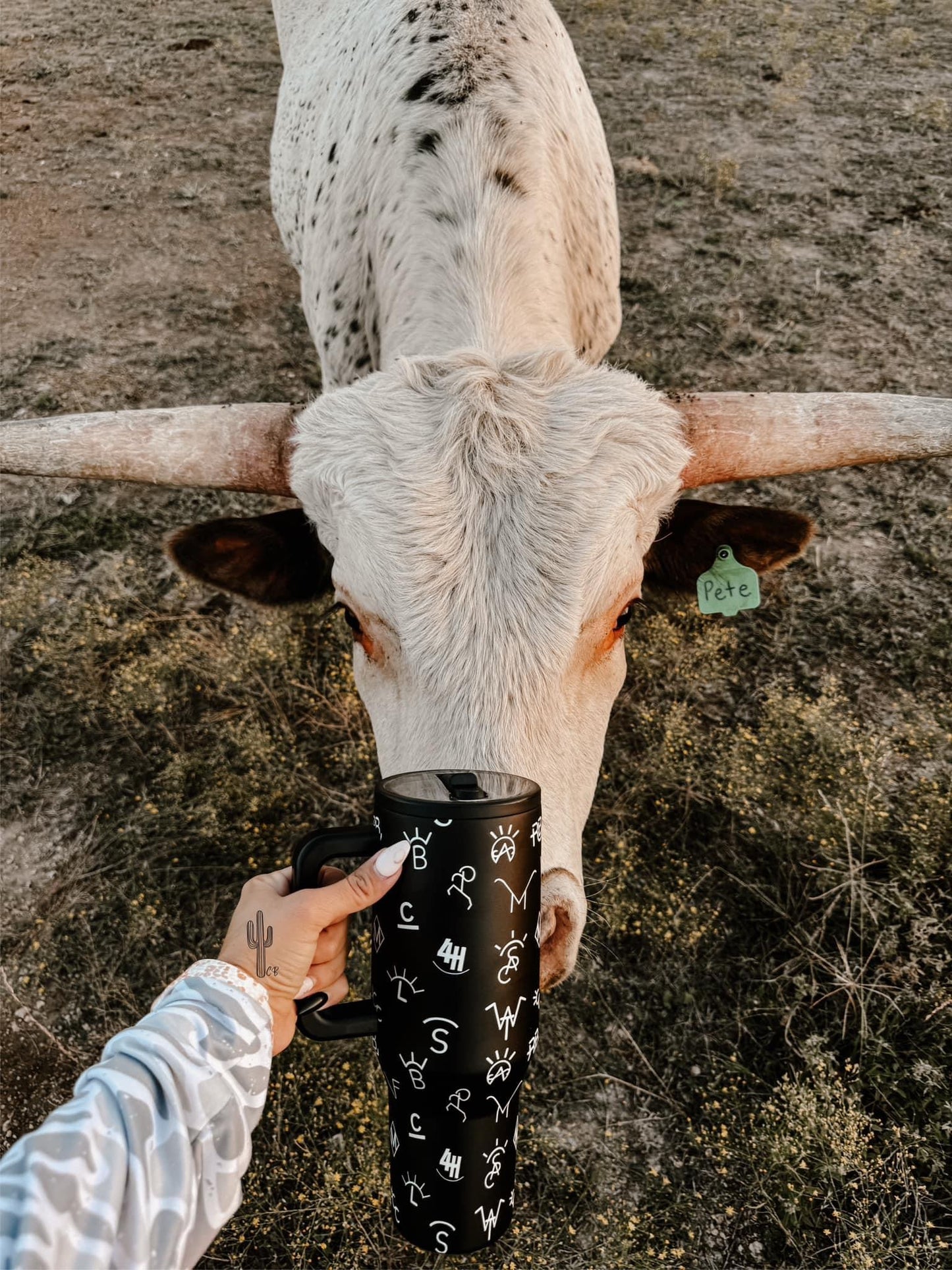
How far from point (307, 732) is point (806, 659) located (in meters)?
2.55

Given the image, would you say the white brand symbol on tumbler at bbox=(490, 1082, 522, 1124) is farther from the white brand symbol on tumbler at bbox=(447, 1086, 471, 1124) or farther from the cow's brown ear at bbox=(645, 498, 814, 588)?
the cow's brown ear at bbox=(645, 498, 814, 588)

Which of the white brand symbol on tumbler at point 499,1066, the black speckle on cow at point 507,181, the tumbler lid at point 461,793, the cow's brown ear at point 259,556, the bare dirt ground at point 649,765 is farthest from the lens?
the black speckle on cow at point 507,181

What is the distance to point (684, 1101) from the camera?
2766mm

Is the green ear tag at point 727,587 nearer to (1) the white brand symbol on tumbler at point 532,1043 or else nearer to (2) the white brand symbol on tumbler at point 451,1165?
(1) the white brand symbol on tumbler at point 532,1043

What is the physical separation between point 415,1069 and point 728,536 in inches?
72.2

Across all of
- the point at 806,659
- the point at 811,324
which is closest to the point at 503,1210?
the point at 806,659

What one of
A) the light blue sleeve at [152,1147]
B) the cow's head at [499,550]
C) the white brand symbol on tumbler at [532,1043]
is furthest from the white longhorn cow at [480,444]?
the light blue sleeve at [152,1147]

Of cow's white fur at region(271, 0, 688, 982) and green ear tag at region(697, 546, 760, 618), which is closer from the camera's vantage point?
cow's white fur at region(271, 0, 688, 982)

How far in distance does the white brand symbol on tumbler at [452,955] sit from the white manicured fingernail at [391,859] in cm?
15

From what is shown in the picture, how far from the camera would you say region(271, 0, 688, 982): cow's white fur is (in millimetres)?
1700

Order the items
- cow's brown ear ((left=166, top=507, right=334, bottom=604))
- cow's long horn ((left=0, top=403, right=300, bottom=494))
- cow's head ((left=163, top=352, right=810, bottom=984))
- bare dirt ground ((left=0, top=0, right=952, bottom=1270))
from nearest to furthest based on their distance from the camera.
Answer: cow's head ((left=163, top=352, right=810, bottom=984)) → cow's long horn ((left=0, top=403, right=300, bottom=494)) → cow's brown ear ((left=166, top=507, right=334, bottom=604)) → bare dirt ground ((left=0, top=0, right=952, bottom=1270))

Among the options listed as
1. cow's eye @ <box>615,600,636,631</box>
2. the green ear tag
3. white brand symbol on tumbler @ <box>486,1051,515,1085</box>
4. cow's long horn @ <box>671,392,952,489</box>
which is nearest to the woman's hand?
white brand symbol on tumbler @ <box>486,1051,515,1085</box>

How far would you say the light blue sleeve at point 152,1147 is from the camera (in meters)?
1.03

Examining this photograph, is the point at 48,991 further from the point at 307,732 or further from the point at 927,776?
the point at 927,776
